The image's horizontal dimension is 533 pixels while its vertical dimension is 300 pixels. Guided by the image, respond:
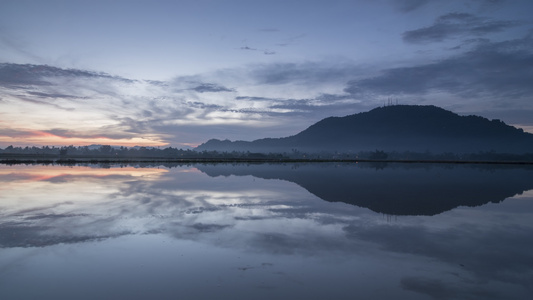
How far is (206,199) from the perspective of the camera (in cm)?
2681

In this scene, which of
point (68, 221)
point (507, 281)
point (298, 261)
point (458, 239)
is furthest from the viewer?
point (68, 221)

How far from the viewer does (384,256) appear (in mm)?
12438

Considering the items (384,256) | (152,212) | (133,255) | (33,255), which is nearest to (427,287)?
(384,256)

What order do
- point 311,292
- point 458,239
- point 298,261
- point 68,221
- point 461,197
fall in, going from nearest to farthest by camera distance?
point 311,292
point 298,261
point 458,239
point 68,221
point 461,197

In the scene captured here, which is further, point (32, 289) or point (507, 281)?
point (507, 281)

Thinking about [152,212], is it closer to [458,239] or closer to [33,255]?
[33,255]

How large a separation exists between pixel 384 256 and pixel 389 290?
318 centimetres

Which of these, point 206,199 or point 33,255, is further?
point 206,199

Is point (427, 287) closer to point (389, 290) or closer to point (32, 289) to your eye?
point (389, 290)

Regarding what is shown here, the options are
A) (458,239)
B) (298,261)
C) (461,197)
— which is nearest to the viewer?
(298,261)

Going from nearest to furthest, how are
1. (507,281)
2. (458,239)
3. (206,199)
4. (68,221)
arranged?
(507,281), (458,239), (68,221), (206,199)

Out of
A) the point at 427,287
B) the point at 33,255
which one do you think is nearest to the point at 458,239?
the point at 427,287

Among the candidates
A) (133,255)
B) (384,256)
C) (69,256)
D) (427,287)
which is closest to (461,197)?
(384,256)

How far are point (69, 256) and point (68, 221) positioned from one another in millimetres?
6617
